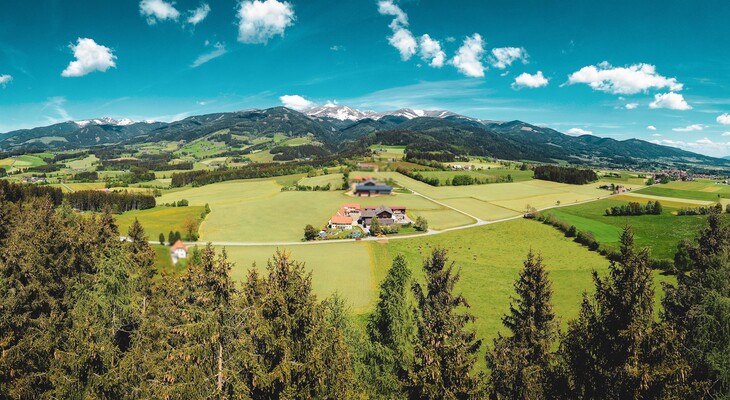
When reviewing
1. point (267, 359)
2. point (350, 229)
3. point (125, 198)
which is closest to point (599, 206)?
point (350, 229)

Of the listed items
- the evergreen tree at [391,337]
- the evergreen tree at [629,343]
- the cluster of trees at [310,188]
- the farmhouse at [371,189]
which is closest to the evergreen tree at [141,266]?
the evergreen tree at [391,337]

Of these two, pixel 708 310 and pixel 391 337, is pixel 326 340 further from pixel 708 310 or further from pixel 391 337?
pixel 708 310

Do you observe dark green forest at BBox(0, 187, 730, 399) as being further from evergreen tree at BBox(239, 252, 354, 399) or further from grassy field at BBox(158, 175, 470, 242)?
grassy field at BBox(158, 175, 470, 242)

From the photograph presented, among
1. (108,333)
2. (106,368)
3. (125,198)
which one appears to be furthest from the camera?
(125,198)

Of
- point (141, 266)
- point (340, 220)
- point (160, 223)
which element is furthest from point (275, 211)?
point (141, 266)

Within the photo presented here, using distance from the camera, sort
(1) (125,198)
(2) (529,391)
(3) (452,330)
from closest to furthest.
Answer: (3) (452,330)
(2) (529,391)
(1) (125,198)

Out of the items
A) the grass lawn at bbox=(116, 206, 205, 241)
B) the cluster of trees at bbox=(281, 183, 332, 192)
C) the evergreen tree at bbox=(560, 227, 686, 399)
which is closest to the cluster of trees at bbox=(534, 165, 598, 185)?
the cluster of trees at bbox=(281, 183, 332, 192)

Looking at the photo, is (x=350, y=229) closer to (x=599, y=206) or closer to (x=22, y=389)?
(x=22, y=389)

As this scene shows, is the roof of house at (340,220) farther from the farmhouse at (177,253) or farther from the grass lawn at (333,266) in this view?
the farmhouse at (177,253)
